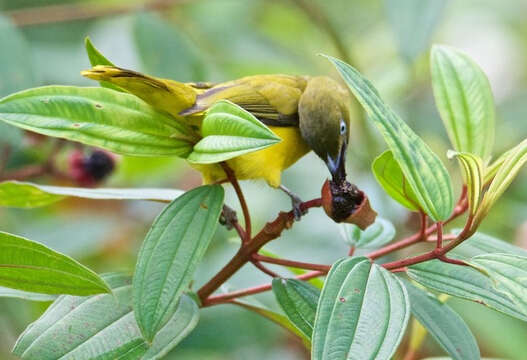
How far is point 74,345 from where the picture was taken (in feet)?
3.30

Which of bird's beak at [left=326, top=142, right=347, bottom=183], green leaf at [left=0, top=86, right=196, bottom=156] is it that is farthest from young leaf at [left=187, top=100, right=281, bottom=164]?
bird's beak at [left=326, top=142, right=347, bottom=183]

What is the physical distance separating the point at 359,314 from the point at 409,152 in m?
0.21

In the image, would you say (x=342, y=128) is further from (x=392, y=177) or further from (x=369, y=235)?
(x=392, y=177)

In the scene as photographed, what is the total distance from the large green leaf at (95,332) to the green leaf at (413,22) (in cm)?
112

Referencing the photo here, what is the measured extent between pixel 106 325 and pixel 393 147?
17.7 inches

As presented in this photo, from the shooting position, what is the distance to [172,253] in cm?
101

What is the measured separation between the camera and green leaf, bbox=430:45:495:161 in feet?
3.97

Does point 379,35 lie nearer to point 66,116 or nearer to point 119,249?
point 119,249

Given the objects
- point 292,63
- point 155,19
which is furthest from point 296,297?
point 292,63

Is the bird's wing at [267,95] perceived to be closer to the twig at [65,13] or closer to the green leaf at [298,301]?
the green leaf at [298,301]

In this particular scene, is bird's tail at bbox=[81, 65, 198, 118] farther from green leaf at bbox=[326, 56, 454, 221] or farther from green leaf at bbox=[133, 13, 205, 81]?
green leaf at bbox=[133, 13, 205, 81]

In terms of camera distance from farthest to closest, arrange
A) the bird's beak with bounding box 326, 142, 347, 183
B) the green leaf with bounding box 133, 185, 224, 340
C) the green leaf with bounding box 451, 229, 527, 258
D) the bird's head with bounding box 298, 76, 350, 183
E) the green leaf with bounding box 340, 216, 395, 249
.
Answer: the bird's head with bounding box 298, 76, 350, 183 → the bird's beak with bounding box 326, 142, 347, 183 → the green leaf with bounding box 340, 216, 395, 249 → the green leaf with bounding box 451, 229, 527, 258 → the green leaf with bounding box 133, 185, 224, 340

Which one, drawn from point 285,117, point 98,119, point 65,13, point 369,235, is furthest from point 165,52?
point 98,119

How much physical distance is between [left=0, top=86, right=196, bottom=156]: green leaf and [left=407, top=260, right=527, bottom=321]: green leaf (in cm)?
37
